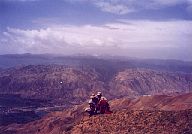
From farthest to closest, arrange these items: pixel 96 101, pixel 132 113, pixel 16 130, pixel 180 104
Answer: pixel 16 130, pixel 180 104, pixel 96 101, pixel 132 113

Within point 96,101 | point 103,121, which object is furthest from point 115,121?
point 96,101

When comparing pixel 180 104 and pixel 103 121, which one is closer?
pixel 103 121

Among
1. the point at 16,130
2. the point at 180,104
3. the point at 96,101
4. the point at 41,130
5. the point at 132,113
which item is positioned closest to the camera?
the point at 132,113

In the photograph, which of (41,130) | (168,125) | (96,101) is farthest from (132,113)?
(41,130)

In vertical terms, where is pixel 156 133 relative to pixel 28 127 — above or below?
above

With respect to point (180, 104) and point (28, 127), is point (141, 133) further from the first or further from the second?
point (28, 127)

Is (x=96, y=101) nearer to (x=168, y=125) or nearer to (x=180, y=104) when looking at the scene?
(x=168, y=125)

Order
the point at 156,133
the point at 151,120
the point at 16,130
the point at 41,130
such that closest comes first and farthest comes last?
the point at 156,133
the point at 151,120
the point at 41,130
the point at 16,130

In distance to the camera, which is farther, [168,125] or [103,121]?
[103,121]

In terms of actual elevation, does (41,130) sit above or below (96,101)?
below
